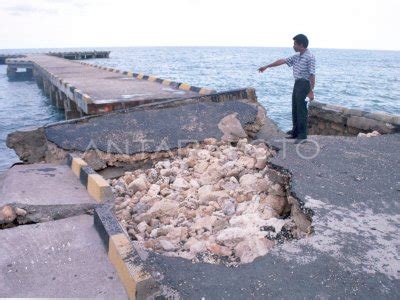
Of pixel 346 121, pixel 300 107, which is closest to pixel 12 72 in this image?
pixel 346 121

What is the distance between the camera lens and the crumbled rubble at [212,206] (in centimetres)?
331

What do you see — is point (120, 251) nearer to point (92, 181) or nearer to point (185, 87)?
point (92, 181)

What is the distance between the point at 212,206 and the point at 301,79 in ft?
9.88

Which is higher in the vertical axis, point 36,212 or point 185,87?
point 185,87

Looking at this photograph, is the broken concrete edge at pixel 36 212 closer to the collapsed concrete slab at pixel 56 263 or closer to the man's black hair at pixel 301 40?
the collapsed concrete slab at pixel 56 263

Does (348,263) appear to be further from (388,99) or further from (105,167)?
(388,99)

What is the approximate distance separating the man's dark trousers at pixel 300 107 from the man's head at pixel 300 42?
509 millimetres

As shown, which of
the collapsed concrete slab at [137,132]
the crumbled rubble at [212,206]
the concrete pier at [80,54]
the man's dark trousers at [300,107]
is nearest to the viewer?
the crumbled rubble at [212,206]

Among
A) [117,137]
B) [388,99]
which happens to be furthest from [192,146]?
[388,99]

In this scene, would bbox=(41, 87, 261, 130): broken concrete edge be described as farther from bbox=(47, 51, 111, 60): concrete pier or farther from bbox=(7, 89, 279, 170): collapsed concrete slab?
bbox=(47, 51, 111, 60): concrete pier

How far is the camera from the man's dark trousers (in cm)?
602

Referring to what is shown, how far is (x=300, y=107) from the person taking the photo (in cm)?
618

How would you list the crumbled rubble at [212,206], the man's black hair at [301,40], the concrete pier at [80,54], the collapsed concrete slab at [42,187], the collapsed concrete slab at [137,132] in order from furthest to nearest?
the concrete pier at [80,54] → the man's black hair at [301,40] → the collapsed concrete slab at [137,132] → the collapsed concrete slab at [42,187] → the crumbled rubble at [212,206]

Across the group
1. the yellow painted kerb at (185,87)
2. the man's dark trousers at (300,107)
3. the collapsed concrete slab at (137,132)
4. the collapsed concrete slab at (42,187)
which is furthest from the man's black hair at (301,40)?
the yellow painted kerb at (185,87)
